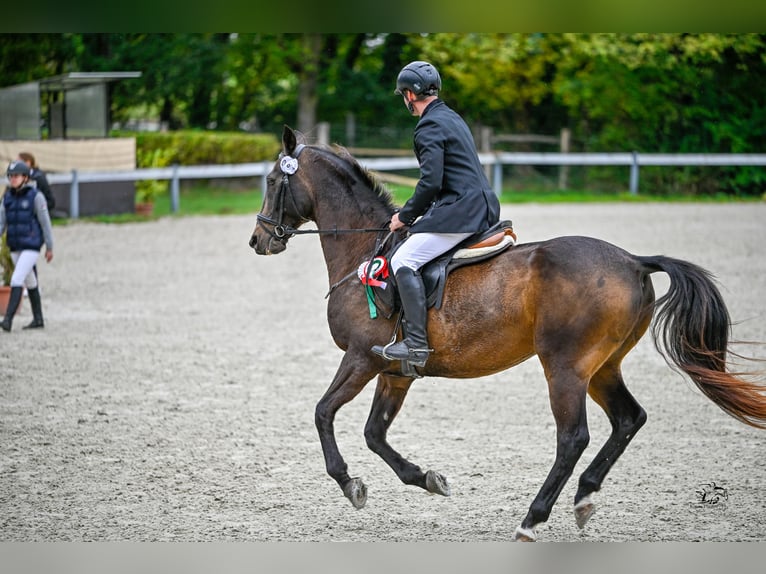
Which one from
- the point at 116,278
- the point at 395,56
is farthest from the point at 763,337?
the point at 395,56

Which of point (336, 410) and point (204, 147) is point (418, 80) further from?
point (204, 147)

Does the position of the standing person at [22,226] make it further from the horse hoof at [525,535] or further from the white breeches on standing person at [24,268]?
the horse hoof at [525,535]

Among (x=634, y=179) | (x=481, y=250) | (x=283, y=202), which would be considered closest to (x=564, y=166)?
(x=634, y=179)

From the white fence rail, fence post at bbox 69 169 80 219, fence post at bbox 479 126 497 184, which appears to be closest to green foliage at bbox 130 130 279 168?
the white fence rail

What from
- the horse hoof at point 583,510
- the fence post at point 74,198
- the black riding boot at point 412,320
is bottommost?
the fence post at point 74,198

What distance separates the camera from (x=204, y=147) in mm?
25422

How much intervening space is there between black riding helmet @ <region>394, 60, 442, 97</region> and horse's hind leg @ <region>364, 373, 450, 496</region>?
5.55ft

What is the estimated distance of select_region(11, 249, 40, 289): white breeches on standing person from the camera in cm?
1104

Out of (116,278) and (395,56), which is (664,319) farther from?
(395,56)

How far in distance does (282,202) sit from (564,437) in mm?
2231

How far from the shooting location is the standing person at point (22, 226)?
1105 centimetres

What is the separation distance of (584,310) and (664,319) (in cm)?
51

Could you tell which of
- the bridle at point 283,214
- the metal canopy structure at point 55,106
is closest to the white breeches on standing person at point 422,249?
the bridle at point 283,214
